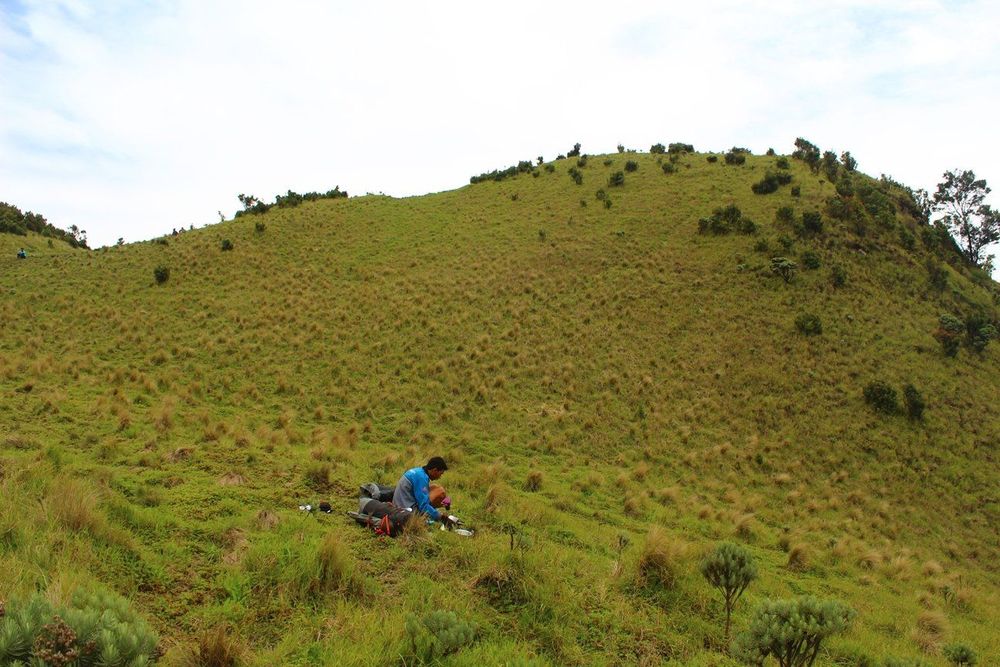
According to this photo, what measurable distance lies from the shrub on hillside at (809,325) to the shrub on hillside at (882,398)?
181 inches

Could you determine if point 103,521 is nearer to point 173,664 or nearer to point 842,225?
point 173,664

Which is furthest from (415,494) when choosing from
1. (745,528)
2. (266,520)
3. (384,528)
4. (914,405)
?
(914,405)

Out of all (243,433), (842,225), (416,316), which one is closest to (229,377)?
(243,433)

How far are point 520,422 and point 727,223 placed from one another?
24397 millimetres

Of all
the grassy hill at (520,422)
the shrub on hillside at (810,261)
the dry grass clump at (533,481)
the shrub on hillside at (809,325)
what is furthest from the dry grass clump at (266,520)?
the shrub on hillside at (810,261)

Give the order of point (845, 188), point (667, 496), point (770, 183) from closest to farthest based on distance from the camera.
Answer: point (667, 496), point (845, 188), point (770, 183)

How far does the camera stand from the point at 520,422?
21312mm

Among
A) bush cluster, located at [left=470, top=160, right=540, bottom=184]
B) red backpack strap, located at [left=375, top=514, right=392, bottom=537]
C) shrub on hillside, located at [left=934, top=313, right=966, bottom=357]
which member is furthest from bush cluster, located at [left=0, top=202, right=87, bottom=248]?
shrub on hillside, located at [left=934, top=313, right=966, bottom=357]

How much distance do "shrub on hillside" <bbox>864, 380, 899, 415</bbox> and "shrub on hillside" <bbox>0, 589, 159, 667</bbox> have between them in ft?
87.2

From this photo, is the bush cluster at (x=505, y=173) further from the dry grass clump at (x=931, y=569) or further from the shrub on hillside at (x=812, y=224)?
the dry grass clump at (x=931, y=569)

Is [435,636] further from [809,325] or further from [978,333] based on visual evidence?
[978,333]

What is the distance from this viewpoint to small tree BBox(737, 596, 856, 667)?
5.25 meters

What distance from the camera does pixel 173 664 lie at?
15.8ft

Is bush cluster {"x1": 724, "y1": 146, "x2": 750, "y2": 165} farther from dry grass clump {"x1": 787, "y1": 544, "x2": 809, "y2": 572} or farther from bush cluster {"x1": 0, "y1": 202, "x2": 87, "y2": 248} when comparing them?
bush cluster {"x1": 0, "y1": 202, "x2": 87, "y2": 248}
